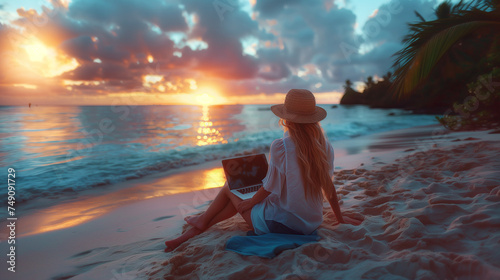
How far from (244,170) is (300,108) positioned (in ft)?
3.46

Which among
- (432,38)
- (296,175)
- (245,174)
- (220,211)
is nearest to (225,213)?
(220,211)

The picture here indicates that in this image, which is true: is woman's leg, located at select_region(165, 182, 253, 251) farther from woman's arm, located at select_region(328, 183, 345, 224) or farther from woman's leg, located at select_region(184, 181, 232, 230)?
woman's arm, located at select_region(328, 183, 345, 224)

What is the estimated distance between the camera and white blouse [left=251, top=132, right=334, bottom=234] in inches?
84.7

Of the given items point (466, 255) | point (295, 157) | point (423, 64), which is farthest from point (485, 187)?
point (295, 157)

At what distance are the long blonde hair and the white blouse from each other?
0.05m

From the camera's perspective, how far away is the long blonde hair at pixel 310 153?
2.14 m

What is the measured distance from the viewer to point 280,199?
229 centimetres

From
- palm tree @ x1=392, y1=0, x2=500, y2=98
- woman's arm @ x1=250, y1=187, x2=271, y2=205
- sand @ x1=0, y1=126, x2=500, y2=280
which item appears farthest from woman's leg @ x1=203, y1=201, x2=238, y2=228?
palm tree @ x1=392, y1=0, x2=500, y2=98

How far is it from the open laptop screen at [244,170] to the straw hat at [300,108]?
2.87ft

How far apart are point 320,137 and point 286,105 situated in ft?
1.26

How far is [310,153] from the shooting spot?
7.06 ft

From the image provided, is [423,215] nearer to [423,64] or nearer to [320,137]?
[320,137]

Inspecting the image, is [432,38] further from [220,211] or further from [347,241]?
[220,211]

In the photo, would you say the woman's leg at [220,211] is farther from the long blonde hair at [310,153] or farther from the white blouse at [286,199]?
the long blonde hair at [310,153]
